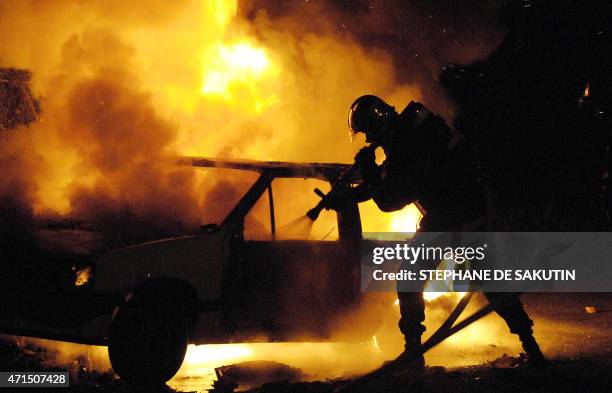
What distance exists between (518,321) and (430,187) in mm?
1369

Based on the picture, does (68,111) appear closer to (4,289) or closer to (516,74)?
(4,289)

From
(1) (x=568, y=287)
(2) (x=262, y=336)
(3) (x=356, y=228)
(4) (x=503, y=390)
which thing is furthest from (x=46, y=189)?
(1) (x=568, y=287)

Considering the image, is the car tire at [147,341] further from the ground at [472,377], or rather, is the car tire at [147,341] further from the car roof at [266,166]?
the car roof at [266,166]

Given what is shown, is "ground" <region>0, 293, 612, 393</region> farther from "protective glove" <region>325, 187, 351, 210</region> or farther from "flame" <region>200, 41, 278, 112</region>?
"flame" <region>200, 41, 278, 112</region>

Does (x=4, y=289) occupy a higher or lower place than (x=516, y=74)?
lower

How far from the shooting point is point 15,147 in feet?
19.5

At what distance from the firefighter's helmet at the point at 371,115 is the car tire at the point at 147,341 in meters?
2.26

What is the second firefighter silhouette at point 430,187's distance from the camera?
4773 millimetres

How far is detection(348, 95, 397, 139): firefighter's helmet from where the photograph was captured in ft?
16.4

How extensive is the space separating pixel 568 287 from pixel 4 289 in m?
9.23

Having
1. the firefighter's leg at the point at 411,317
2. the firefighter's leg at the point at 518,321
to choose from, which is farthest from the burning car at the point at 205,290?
the firefighter's leg at the point at 518,321

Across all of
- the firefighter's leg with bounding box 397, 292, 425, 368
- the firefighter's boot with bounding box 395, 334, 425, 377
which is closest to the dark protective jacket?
the firefighter's leg with bounding box 397, 292, 425, 368

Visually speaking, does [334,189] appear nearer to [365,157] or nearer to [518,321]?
[365,157]

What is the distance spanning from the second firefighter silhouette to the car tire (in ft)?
5.48
